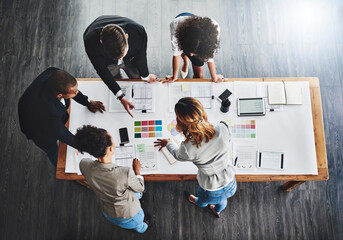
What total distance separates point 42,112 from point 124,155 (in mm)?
680

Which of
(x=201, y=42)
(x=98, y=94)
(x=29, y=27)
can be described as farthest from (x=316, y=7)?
(x=29, y=27)

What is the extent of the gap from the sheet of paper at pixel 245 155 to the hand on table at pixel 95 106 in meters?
1.14

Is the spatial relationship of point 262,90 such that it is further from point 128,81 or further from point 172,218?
point 172,218

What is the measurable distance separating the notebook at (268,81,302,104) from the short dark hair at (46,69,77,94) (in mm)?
1573

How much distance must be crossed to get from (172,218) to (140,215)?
670mm

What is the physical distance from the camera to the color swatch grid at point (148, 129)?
2.07 m

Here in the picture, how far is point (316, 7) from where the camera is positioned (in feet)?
10.4

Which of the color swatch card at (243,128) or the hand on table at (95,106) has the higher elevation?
the hand on table at (95,106)

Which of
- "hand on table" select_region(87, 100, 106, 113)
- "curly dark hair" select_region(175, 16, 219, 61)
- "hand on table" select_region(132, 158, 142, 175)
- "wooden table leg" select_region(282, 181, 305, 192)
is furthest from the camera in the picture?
"wooden table leg" select_region(282, 181, 305, 192)

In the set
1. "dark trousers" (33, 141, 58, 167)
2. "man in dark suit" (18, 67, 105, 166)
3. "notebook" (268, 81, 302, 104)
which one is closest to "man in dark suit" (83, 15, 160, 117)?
"man in dark suit" (18, 67, 105, 166)

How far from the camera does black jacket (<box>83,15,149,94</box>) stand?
1.84 m

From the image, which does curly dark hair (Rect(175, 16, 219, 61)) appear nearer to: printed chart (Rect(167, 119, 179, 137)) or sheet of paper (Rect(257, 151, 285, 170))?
printed chart (Rect(167, 119, 179, 137))

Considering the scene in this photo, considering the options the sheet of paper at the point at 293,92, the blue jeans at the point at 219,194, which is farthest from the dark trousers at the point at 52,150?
the sheet of paper at the point at 293,92

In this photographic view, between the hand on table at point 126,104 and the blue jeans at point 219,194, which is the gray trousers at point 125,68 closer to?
the hand on table at point 126,104
